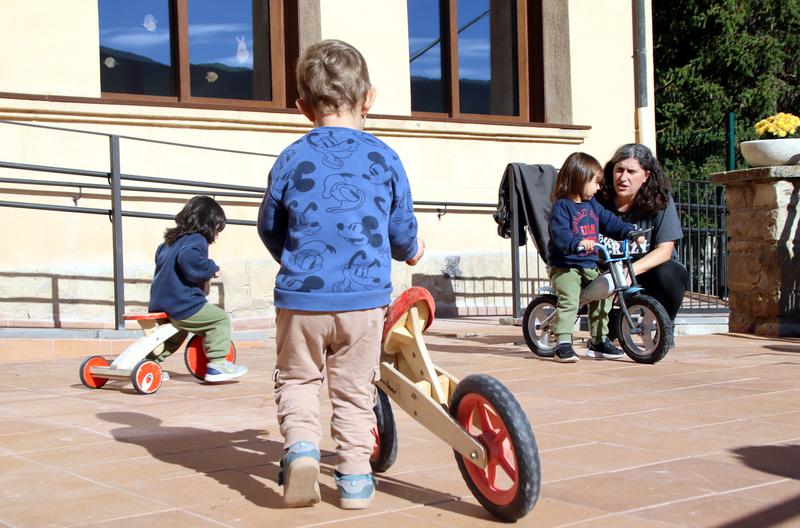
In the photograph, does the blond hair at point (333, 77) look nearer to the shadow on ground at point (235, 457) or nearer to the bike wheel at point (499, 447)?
the bike wheel at point (499, 447)

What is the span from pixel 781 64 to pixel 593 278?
47.1ft

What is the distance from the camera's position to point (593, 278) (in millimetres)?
7727

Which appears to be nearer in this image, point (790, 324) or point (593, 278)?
point (593, 278)

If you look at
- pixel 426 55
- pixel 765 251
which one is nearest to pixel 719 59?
pixel 426 55

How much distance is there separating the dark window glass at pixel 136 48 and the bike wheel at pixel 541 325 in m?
5.10

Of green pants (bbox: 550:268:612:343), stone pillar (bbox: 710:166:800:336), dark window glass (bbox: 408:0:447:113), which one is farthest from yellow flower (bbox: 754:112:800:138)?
dark window glass (bbox: 408:0:447:113)

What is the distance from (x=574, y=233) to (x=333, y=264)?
13.7 feet

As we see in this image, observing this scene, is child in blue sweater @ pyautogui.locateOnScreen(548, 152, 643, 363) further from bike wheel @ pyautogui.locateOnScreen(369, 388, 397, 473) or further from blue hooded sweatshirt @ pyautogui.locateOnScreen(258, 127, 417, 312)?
blue hooded sweatshirt @ pyautogui.locateOnScreen(258, 127, 417, 312)

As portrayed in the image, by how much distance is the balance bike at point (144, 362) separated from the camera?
623 cm

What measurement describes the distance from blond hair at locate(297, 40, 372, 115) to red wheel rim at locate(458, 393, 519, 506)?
1.04m

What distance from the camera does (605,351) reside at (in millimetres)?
7793

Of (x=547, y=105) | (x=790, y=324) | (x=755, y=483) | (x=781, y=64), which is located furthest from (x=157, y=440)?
(x=781, y=64)

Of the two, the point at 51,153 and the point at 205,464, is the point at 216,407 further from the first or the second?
the point at 51,153

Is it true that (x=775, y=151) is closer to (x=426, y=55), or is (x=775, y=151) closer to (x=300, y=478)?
(x=426, y=55)
